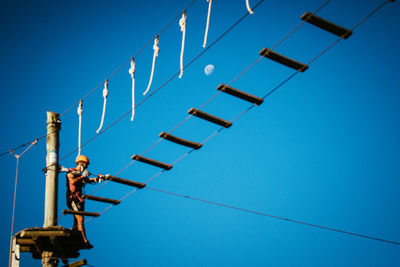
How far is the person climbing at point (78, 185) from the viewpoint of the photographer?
1589 cm

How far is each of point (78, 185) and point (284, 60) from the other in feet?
22.8

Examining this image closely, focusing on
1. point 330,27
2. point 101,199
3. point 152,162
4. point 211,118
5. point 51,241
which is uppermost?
point 330,27

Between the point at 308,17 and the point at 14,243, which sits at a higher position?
the point at 308,17

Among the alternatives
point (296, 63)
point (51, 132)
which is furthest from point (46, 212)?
→ point (296, 63)

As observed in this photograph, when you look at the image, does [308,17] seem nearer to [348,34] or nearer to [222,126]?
[348,34]

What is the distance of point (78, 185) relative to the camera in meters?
16.2

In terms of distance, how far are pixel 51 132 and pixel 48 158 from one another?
2.29ft

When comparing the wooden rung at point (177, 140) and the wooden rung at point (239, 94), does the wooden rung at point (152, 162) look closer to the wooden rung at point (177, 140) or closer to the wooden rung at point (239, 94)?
the wooden rung at point (177, 140)

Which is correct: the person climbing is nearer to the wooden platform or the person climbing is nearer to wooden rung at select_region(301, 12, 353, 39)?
the wooden platform

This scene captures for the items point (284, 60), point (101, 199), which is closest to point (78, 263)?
point (101, 199)

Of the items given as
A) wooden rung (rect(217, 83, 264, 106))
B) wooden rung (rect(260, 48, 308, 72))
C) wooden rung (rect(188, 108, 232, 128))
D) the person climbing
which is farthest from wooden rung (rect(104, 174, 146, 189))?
wooden rung (rect(260, 48, 308, 72))

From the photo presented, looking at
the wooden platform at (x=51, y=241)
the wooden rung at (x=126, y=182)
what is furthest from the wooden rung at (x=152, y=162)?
the wooden platform at (x=51, y=241)

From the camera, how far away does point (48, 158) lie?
15.7 metres

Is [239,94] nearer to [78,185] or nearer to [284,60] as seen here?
[284,60]
